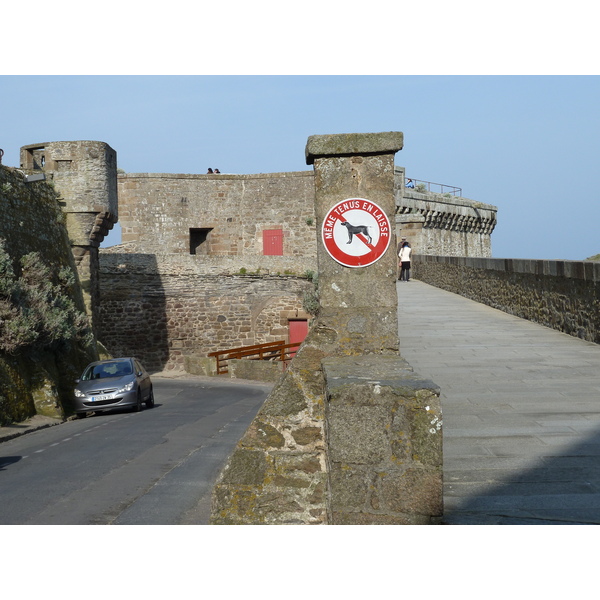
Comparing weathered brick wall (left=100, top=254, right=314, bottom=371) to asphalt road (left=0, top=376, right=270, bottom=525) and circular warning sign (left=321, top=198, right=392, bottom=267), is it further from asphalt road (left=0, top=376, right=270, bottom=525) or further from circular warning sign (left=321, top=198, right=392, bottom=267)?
circular warning sign (left=321, top=198, right=392, bottom=267)

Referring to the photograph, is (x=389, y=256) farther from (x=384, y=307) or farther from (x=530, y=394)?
(x=530, y=394)

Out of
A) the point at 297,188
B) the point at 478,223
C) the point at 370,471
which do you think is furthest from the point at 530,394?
the point at 478,223

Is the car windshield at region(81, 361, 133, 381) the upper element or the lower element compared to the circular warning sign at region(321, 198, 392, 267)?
lower

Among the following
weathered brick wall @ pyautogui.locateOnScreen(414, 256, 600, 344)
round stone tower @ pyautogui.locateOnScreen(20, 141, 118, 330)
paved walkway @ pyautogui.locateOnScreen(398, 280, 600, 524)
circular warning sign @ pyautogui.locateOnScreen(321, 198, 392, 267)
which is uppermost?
round stone tower @ pyautogui.locateOnScreen(20, 141, 118, 330)

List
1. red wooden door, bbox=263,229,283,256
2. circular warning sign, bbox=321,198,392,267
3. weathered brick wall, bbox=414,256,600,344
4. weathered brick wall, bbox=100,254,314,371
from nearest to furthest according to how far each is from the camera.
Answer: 1. circular warning sign, bbox=321,198,392,267
2. weathered brick wall, bbox=414,256,600,344
3. weathered brick wall, bbox=100,254,314,371
4. red wooden door, bbox=263,229,283,256

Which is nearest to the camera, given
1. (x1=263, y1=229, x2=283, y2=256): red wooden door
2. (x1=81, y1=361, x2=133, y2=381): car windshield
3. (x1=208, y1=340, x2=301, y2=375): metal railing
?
(x1=81, y1=361, x2=133, y2=381): car windshield

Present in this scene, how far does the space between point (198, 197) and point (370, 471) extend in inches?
1395

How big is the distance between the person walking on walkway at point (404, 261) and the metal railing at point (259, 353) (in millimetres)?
6727

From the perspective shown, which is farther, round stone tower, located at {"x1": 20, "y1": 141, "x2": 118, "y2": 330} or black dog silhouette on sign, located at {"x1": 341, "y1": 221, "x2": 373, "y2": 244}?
round stone tower, located at {"x1": 20, "y1": 141, "x2": 118, "y2": 330}

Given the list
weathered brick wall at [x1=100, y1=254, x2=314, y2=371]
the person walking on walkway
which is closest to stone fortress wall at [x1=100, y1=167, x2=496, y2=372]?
weathered brick wall at [x1=100, y1=254, x2=314, y2=371]

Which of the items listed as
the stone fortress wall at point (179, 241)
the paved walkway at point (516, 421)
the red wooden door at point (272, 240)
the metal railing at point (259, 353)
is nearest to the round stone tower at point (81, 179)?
the stone fortress wall at point (179, 241)

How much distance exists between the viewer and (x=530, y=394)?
8.88 m

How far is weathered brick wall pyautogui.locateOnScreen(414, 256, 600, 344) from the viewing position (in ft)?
41.6

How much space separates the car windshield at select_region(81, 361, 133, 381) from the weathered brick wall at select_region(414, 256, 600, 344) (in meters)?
8.72
